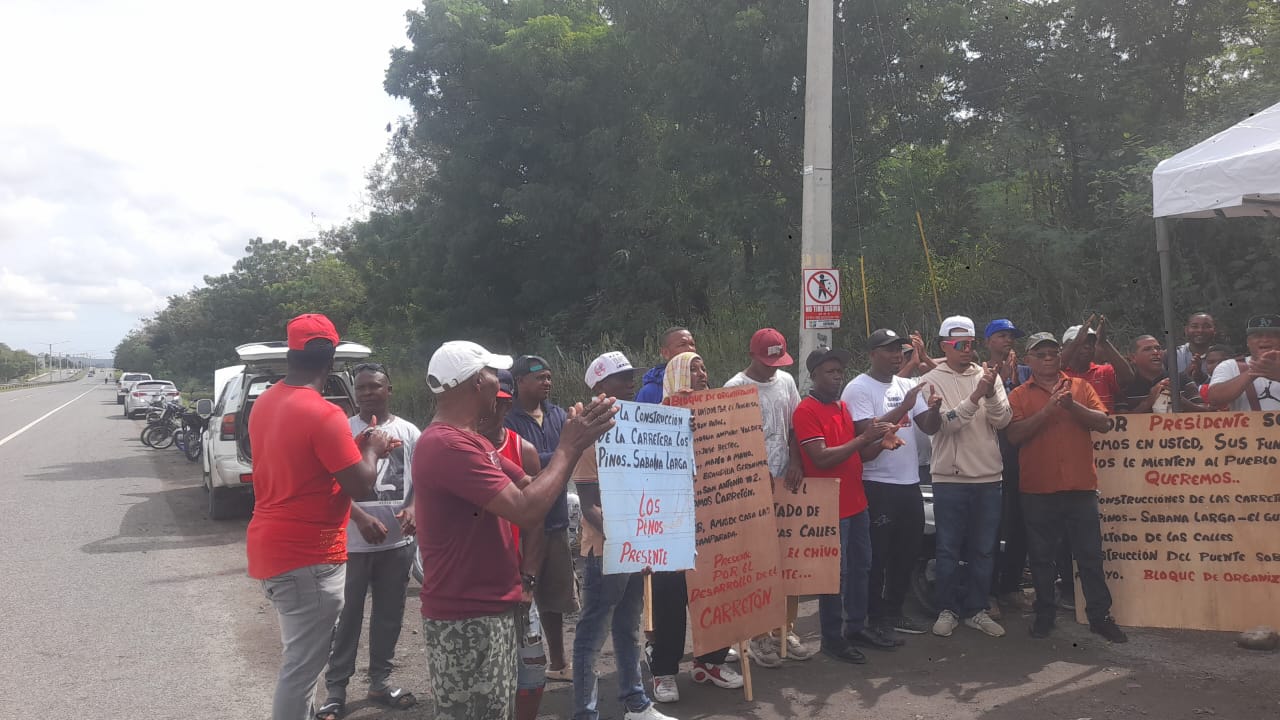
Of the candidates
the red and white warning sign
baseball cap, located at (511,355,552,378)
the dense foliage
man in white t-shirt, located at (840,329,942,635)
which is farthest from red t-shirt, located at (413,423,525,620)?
the dense foliage

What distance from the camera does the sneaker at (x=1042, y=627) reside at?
244 inches

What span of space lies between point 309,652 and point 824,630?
3.34 m

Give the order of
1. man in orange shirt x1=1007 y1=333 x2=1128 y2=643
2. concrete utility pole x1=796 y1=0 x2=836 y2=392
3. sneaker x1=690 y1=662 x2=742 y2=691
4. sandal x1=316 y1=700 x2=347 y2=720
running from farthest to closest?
concrete utility pole x1=796 y1=0 x2=836 y2=392, man in orange shirt x1=1007 y1=333 x2=1128 y2=643, sneaker x1=690 y1=662 x2=742 y2=691, sandal x1=316 y1=700 x2=347 y2=720

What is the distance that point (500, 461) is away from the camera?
3.46 m

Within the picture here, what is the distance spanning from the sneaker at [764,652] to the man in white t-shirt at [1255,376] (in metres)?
3.16

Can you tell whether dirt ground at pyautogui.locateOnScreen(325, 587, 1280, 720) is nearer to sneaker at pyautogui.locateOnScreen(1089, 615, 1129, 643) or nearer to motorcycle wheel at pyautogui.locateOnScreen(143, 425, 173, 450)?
sneaker at pyautogui.locateOnScreen(1089, 615, 1129, 643)

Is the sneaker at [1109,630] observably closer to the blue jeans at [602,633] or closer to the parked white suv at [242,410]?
the blue jeans at [602,633]

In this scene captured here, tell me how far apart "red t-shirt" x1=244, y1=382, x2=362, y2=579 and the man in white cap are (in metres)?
0.72

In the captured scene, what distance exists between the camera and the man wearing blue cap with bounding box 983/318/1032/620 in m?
6.78

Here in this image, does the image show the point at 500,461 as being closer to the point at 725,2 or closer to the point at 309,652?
the point at 309,652

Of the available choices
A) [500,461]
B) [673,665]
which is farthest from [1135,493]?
[500,461]

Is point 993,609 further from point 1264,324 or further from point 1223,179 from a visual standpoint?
point 1223,179

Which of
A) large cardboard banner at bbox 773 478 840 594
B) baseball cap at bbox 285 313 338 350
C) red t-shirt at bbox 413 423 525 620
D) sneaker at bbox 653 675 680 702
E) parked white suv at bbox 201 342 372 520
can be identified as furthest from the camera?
parked white suv at bbox 201 342 372 520

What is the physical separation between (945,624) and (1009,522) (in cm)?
108
